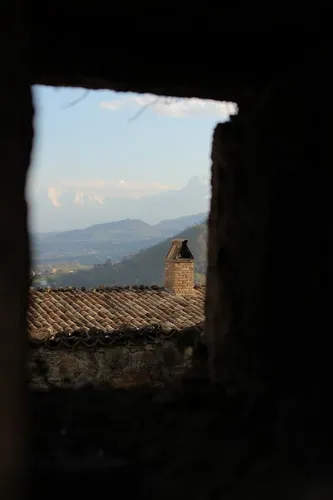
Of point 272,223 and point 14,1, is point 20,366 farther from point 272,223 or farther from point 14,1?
point 272,223

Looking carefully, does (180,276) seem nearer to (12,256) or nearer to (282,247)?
(282,247)

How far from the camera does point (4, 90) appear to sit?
1.27 meters

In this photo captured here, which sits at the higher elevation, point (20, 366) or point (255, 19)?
point (255, 19)

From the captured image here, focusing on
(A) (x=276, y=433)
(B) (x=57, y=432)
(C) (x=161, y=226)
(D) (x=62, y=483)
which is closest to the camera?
(D) (x=62, y=483)

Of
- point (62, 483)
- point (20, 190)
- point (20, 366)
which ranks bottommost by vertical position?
point (62, 483)

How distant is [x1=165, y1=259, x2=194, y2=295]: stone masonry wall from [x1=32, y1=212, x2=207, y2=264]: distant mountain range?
43.6 m

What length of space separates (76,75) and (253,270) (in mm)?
978

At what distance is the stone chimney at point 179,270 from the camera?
43.2ft

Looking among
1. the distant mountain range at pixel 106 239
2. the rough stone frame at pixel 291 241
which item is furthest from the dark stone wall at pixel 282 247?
the distant mountain range at pixel 106 239

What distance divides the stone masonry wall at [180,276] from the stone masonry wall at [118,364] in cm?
406

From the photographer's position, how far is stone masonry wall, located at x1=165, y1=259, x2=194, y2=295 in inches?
517

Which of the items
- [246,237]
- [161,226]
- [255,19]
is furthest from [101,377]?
[161,226]

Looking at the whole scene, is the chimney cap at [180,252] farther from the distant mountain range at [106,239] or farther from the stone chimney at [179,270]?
the distant mountain range at [106,239]

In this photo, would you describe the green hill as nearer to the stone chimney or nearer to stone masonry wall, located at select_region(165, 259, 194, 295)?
the stone chimney
